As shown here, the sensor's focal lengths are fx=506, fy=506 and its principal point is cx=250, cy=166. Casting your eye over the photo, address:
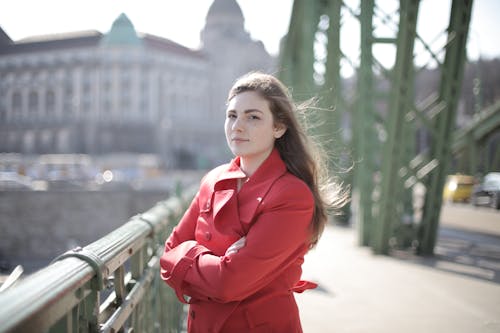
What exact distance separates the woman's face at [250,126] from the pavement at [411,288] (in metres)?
2.24

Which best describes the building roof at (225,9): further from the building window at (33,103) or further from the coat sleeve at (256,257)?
the coat sleeve at (256,257)

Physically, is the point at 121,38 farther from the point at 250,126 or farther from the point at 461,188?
the point at 250,126

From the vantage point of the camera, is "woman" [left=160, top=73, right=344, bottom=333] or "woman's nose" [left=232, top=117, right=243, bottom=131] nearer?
"woman" [left=160, top=73, right=344, bottom=333]

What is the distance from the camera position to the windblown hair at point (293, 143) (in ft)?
6.54

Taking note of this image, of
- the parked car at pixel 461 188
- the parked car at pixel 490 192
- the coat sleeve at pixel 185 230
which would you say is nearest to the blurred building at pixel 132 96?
the parked car at pixel 461 188

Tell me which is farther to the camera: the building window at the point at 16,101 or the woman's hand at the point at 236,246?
the building window at the point at 16,101

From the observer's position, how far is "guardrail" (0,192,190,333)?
1132 millimetres

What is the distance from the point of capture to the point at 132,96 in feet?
207

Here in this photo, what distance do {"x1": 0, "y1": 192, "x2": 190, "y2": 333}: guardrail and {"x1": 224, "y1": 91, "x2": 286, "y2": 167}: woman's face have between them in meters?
0.64

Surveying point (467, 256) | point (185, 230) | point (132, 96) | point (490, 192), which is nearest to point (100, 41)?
point (132, 96)

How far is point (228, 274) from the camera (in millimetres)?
1693

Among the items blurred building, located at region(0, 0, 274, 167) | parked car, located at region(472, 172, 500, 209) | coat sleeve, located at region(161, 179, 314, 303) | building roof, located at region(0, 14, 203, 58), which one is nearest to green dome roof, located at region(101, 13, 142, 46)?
building roof, located at region(0, 14, 203, 58)

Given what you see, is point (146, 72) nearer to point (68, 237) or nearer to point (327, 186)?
point (68, 237)

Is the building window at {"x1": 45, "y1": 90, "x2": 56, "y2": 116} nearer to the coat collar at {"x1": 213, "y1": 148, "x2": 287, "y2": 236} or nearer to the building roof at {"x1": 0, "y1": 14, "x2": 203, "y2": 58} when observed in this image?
the building roof at {"x1": 0, "y1": 14, "x2": 203, "y2": 58}
